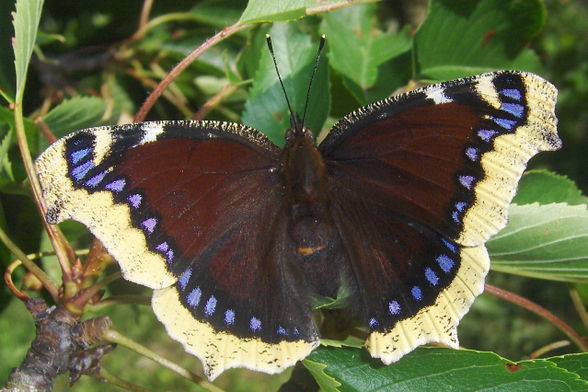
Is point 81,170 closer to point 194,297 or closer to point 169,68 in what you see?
point 194,297

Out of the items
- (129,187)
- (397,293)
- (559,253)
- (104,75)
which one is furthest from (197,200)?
(104,75)

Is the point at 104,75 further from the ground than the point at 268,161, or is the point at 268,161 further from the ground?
the point at 104,75

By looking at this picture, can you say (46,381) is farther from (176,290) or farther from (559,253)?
(559,253)

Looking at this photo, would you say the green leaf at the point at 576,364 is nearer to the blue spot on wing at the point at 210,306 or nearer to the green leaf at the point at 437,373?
the green leaf at the point at 437,373

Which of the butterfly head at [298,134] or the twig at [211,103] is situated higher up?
the twig at [211,103]

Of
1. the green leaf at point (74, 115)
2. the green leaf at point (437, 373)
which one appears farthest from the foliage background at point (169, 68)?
the green leaf at point (437, 373)

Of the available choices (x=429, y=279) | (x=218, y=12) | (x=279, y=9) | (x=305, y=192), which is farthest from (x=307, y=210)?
(x=218, y=12)

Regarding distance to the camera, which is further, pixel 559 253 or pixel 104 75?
pixel 104 75
